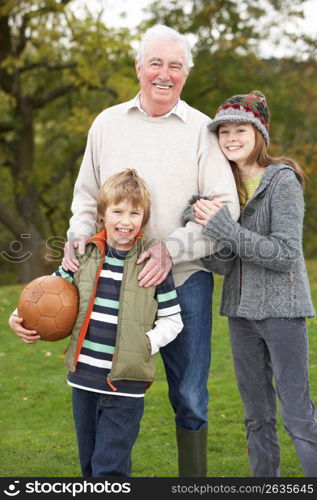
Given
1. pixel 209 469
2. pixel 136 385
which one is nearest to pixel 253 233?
pixel 136 385

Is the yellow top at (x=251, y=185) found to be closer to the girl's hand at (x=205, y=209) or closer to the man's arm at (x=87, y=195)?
the girl's hand at (x=205, y=209)

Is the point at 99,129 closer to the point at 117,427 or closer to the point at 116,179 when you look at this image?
the point at 116,179

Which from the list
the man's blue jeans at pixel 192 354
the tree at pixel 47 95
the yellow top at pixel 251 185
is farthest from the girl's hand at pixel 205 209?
the tree at pixel 47 95

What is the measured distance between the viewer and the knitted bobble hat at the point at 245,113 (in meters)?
3.28

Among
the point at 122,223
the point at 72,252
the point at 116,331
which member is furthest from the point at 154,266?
the point at 72,252

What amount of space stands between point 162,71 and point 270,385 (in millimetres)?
1733

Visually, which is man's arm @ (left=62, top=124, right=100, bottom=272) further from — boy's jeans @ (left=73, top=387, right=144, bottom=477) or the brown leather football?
boy's jeans @ (left=73, top=387, right=144, bottom=477)

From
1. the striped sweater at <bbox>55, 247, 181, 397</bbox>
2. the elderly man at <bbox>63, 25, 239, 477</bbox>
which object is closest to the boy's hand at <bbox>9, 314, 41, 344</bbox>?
the striped sweater at <bbox>55, 247, 181, 397</bbox>

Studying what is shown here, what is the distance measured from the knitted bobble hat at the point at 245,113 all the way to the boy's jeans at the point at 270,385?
99 cm

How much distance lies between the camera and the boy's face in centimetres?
312

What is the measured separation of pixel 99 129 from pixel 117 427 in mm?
1578

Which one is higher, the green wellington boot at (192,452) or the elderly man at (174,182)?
the elderly man at (174,182)

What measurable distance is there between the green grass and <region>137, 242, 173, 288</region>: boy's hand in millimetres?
1715

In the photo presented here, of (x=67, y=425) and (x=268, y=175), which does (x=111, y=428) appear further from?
(x=67, y=425)
